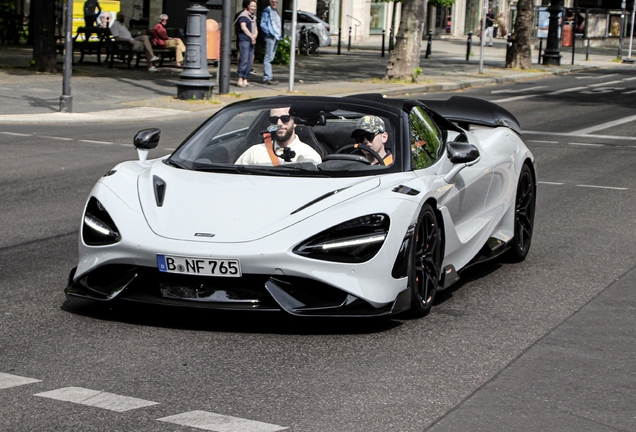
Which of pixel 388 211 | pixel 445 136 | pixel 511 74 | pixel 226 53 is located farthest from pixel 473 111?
pixel 511 74

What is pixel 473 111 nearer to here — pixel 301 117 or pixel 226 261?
pixel 301 117

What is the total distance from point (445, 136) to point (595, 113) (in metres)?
17.4

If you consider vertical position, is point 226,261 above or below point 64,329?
above

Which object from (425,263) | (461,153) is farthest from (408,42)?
(425,263)

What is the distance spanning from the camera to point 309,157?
7.16 meters

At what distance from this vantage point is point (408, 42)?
30.9m

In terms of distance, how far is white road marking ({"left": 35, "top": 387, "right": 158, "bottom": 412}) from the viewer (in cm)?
483

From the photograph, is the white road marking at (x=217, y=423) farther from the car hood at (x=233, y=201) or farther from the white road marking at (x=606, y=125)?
the white road marking at (x=606, y=125)

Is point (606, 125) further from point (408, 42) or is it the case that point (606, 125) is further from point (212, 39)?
point (212, 39)

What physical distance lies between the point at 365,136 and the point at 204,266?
5.99ft

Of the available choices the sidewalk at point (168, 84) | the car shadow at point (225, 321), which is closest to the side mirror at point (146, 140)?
the car shadow at point (225, 321)

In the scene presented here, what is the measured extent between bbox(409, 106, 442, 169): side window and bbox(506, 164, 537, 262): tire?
3.92 ft

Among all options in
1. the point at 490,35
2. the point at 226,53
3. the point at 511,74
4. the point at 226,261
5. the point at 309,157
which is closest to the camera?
the point at 226,261

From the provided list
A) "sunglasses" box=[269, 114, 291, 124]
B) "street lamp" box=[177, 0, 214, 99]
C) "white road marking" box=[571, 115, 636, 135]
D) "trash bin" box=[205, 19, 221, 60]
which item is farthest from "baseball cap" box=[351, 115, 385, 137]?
"trash bin" box=[205, 19, 221, 60]
